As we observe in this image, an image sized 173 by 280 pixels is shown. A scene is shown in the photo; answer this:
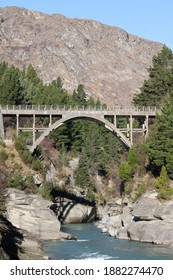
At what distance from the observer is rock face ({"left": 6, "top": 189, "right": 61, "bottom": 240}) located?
46.4m

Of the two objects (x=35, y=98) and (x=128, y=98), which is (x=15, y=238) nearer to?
(x=35, y=98)

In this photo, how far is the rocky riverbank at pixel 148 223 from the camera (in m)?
44.2

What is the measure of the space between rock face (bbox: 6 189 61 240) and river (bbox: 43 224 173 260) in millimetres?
1811

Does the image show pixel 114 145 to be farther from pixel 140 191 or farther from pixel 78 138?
pixel 140 191

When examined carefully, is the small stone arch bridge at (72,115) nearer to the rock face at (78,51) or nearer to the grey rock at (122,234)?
the grey rock at (122,234)

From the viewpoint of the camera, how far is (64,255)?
125ft

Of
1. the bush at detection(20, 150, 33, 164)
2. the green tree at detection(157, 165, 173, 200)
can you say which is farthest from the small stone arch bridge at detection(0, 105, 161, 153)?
the green tree at detection(157, 165, 173, 200)

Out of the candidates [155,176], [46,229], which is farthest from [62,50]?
[46,229]

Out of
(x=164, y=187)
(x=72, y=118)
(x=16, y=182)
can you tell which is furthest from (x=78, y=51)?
(x=164, y=187)

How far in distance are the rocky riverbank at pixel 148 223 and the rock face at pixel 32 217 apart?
5192 mm

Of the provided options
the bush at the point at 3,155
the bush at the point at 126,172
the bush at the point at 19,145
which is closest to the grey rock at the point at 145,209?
the bush at the point at 126,172

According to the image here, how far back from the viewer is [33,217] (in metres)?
47.2

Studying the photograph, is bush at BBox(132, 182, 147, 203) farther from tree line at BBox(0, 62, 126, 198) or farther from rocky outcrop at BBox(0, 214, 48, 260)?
rocky outcrop at BBox(0, 214, 48, 260)

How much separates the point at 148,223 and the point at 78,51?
113 m
